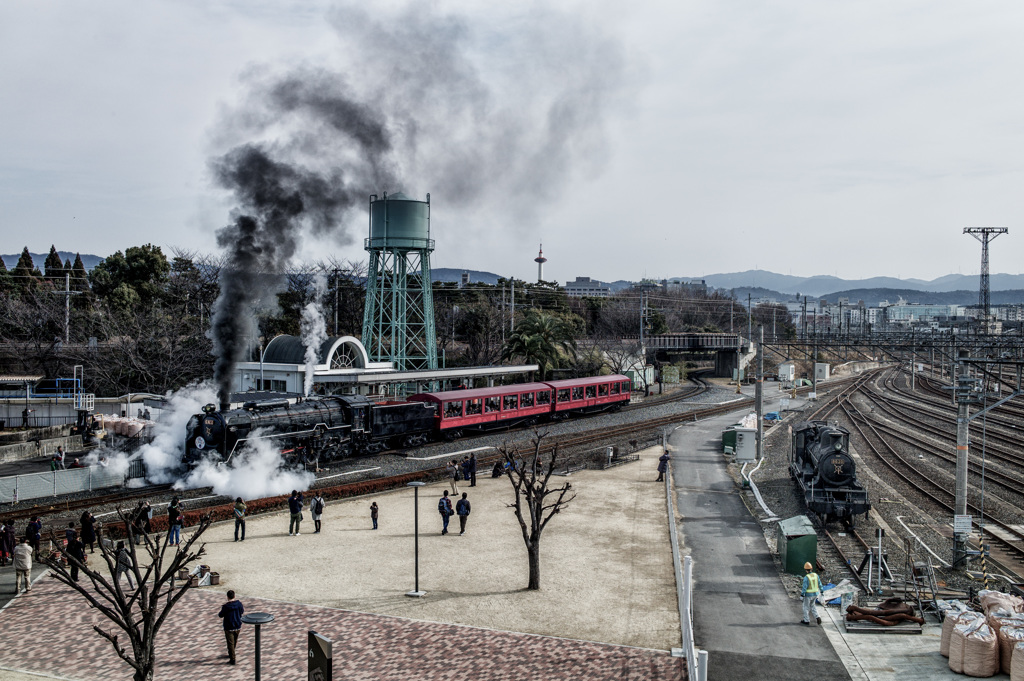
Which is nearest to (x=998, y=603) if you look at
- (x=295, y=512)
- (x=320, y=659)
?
(x=320, y=659)

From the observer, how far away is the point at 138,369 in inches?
1877

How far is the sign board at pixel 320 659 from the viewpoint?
31.4 feet

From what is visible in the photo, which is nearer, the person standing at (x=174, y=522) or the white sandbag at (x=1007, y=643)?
the white sandbag at (x=1007, y=643)

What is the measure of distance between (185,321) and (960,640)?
2086 inches

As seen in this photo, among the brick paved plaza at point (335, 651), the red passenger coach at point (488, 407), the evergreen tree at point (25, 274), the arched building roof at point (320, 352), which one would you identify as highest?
the evergreen tree at point (25, 274)

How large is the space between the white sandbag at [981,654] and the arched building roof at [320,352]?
124 feet

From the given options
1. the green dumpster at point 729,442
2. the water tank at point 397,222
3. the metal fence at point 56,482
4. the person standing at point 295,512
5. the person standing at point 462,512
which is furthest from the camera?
the water tank at point 397,222

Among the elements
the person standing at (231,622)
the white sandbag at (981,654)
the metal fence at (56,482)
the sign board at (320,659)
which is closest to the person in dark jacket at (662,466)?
the white sandbag at (981,654)

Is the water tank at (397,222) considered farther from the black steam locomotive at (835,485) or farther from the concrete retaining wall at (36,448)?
the black steam locomotive at (835,485)

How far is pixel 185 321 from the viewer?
55938 mm

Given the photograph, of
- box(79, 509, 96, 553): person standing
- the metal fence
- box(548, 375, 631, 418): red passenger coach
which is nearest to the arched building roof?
box(548, 375, 631, 418): red passenger coach

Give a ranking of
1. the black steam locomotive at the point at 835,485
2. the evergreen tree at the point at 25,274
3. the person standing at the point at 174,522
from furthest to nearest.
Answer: the evergreen tree at the point at 25,274 < the black steam locomotive at the point at 835,485 < the person standing at the point at 174,522

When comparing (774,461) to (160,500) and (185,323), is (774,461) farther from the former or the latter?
(185,323)

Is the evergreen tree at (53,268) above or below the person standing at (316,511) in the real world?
above
